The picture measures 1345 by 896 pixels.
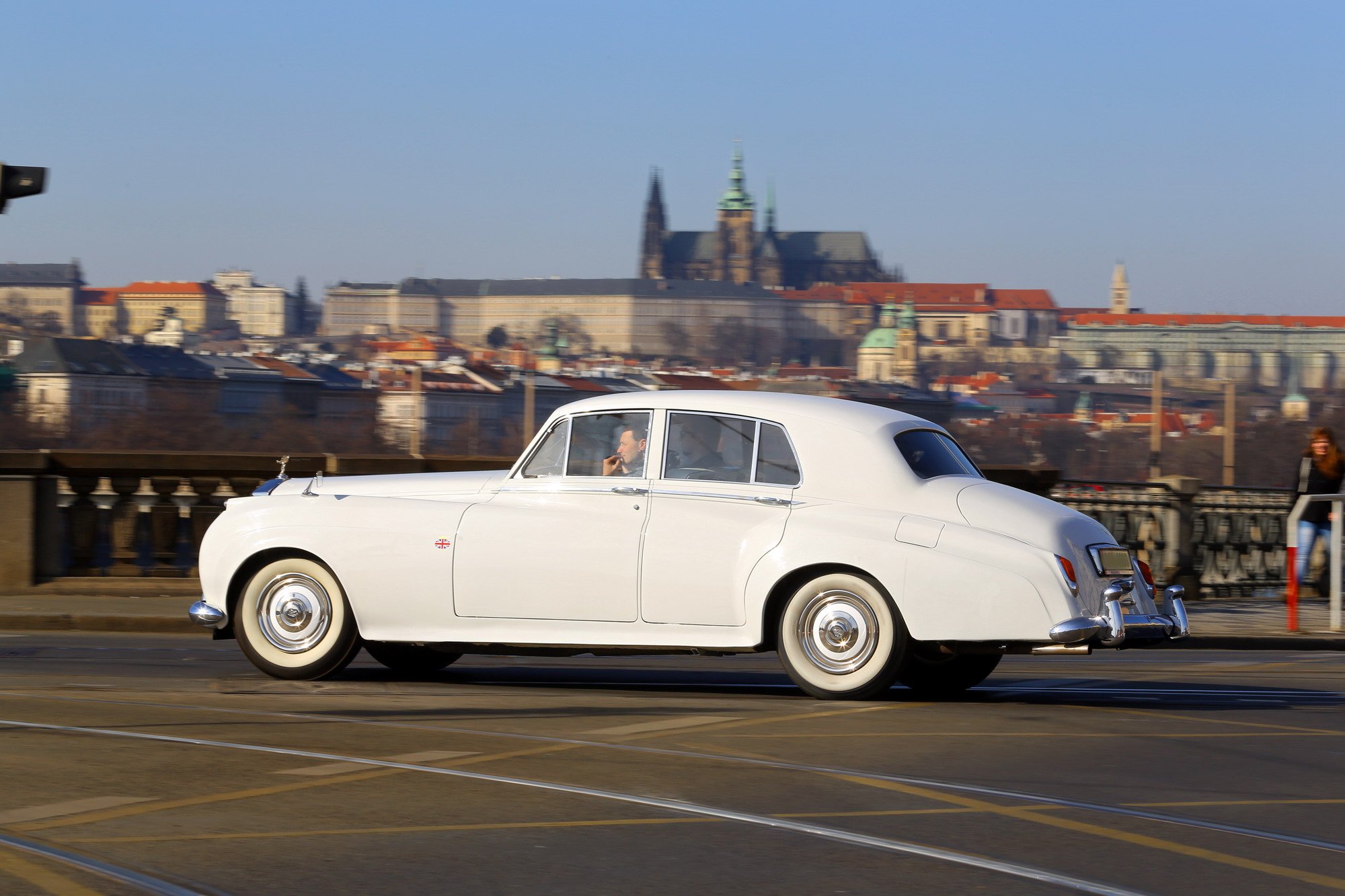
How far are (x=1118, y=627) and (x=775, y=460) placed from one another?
68.1 inches

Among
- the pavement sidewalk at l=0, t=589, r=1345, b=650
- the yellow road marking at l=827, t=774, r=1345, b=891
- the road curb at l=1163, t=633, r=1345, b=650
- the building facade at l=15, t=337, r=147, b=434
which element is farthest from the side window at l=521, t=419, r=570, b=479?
A: the building facade at l=15, t=337, r=147, b=434

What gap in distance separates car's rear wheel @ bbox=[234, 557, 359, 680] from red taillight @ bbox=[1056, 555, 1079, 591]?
135 inches

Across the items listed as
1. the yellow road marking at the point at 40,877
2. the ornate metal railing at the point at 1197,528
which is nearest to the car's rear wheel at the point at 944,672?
the yellow road marking at the point at 40,877

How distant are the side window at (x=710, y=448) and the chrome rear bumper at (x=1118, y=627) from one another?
1626 mm

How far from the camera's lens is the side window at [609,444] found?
856 cm

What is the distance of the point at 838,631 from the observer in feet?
26.7

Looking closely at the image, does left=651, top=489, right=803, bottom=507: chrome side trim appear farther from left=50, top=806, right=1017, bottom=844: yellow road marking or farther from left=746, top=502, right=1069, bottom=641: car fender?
left=50, top=806, right=1017, bottom=844: yellow road marking

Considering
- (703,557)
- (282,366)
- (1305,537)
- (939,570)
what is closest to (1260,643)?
(1305,537)

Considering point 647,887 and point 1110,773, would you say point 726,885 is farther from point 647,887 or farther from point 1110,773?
point 1110,773

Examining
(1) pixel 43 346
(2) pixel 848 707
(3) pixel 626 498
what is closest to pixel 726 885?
(2) pixel 848 707

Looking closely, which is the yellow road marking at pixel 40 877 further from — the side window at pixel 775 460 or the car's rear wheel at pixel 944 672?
the car's rear wheel at pixel 944 672

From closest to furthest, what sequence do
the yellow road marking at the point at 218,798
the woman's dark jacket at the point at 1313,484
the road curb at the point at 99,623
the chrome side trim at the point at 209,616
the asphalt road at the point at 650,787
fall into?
the asphalt road at the point at 650,787 → the yellow road marking at the point at 218,798 → the chrome side trim at the point at 209,616 → the road curb at the point at 99,623 → the woman's dark jacket at the point at 1313,484

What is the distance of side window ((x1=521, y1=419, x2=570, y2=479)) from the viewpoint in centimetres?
869

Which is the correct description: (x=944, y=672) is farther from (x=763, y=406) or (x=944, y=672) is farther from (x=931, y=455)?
(x=763, y=406)
